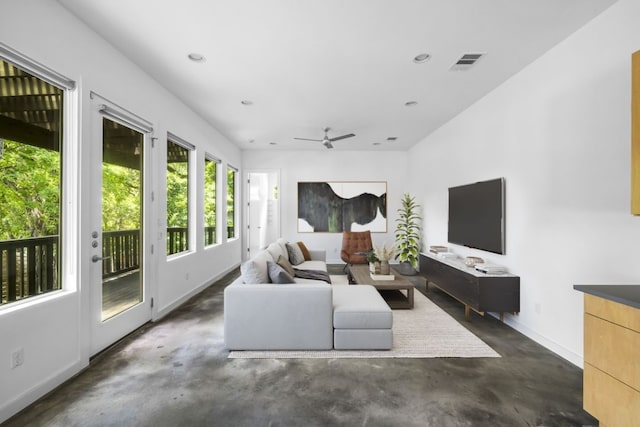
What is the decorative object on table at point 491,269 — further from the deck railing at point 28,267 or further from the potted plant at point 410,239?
the deck railing at point 28,267

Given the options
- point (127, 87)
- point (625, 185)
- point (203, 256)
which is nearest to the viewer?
point (625, 185)

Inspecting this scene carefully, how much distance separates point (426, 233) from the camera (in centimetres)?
610

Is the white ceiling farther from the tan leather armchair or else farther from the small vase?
the tan leather armchair

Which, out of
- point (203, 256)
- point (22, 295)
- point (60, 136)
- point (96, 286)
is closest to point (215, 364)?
point (96, 286)

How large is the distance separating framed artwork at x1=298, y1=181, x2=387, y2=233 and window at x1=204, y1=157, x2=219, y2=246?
2246 mm

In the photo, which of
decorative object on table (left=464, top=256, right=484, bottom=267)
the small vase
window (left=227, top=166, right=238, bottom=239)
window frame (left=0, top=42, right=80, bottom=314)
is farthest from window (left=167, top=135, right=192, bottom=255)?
decorative object on table (left=464, top=256, right=484, bottom=267)

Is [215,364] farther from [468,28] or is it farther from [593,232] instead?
[468,28]

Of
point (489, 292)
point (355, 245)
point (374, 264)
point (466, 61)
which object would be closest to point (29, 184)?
point (374, 264)

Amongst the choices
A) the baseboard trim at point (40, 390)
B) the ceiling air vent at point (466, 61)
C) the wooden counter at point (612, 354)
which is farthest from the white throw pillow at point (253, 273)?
the ceiling air vent at point (466, 61)

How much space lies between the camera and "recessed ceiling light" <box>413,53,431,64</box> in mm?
2899

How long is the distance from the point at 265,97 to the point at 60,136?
7.53ft

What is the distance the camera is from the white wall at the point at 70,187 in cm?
185

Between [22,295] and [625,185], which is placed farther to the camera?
[625,185]

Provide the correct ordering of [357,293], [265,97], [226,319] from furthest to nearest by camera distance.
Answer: [265,97], [357,293], [226,319]
